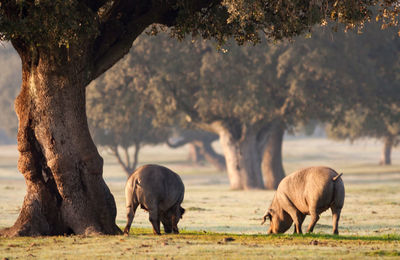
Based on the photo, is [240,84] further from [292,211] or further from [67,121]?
[67,121]

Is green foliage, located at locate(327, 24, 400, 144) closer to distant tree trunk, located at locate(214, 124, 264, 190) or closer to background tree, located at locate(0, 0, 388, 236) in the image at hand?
distant tree trunk, located at locate(214, 124, 264, 190)

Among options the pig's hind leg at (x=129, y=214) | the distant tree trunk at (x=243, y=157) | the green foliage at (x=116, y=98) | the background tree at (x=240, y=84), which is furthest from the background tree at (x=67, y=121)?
the distant tree trunk at (x=243, y=157)

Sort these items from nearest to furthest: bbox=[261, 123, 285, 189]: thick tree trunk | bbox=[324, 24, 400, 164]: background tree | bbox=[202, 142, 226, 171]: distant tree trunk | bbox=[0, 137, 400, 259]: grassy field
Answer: bbox=[0, 137, 400, 259]: grassy field < bbox=[324, 24, 400, 164]: background tree < bbox=[261, 123, 285, 189]: thick tree trunk < bbox=[202, 142, 226, 171]: distant tree trunk

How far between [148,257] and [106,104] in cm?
4161

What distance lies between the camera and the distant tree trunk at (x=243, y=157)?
54.0m

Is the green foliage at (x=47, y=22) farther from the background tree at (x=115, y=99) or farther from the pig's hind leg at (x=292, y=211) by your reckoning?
Answer: the background tree at (x=115, y=99)

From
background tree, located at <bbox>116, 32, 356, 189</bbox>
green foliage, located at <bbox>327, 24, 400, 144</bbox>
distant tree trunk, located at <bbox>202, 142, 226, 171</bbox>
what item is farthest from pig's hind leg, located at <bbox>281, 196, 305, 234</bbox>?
distant tree trunk, located at <bbox>202, 142, 226, 171</bbox>

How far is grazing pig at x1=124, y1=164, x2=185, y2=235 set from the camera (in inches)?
734

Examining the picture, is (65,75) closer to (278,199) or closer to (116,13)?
(116,13)

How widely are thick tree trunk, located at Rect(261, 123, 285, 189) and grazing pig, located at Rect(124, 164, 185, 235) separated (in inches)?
1488

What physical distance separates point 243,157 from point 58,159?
35628 millimetres

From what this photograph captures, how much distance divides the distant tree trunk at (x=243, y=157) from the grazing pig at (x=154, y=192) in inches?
1377

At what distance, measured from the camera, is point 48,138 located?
19078 millimetres

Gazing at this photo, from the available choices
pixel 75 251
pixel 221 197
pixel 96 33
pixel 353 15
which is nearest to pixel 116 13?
pixel 96 33
